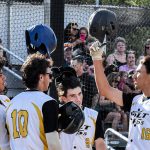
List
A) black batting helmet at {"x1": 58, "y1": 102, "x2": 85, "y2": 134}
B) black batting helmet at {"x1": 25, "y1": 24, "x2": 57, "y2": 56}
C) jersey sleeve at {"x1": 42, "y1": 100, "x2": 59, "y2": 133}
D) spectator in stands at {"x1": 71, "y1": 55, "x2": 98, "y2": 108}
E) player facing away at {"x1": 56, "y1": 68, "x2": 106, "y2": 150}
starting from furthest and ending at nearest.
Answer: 1. spectator in stands at {"x1": 71, "y1": 55, "x2": 98, "y2": 108}
2. black batting helmet at {"x1": 25, "y1": 24, "x2": 57, "y2": 56}
3. player facing away at {"x1": 56, "y1": 68, "x2": 106, "y2": 150}
4. black batting helmet at {"x1": 58, "y1": 102, "x2": 85, "y2": 134}
5. jersey sleeve at {"x1": 42, "y1": 100, "x2": 59, "y2": 133}

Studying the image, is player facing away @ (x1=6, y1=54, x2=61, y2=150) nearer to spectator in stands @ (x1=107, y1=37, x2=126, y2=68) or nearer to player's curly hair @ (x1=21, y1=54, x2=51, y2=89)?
player's curly hair @ (x1=21, y1=54, x2=51, y2=89)

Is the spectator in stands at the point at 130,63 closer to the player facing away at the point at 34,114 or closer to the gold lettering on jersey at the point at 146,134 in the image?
the gold lettering on jersey at the point at 146,134

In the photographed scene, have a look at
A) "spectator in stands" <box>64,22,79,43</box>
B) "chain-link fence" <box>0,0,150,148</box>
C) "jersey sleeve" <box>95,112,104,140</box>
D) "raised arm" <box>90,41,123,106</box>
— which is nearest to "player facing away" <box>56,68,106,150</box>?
"jersey sleeve" <box>95,112,104,140</box>

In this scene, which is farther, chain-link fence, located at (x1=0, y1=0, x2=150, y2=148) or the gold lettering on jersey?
chain-link fence, located at (x1=0, y1=0, x2=150, y2=148)

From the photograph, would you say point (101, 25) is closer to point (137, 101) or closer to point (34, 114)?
point (137, 101)

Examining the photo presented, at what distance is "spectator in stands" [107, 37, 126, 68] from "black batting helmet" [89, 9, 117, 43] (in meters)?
4.03

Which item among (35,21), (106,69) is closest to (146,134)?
(106,69)

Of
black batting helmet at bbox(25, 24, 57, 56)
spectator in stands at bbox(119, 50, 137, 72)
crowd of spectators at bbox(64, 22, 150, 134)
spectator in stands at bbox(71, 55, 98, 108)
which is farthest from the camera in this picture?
spectator in stands at bbox(119, 50, 137, 72)

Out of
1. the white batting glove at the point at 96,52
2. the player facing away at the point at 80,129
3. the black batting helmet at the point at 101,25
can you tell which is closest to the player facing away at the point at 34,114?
the player facing away at the point at 80,129

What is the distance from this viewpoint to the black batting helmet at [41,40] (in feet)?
20.4

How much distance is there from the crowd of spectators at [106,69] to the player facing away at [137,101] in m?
3.70

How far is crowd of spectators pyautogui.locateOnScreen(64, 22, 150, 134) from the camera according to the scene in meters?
9.63

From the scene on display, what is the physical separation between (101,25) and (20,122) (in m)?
1.92

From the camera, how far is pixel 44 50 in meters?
6.31
